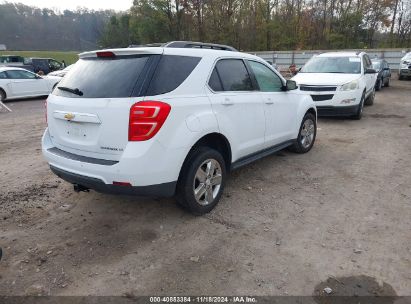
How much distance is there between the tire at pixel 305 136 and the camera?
5969mm

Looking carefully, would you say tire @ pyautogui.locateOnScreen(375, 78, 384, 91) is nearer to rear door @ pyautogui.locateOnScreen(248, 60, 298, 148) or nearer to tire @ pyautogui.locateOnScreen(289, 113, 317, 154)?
tire @ pyautogui.locateOnScreen(289, 113, 317, 154)

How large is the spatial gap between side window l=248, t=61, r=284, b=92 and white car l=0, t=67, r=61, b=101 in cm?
1249

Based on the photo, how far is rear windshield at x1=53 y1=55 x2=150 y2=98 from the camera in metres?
3.24

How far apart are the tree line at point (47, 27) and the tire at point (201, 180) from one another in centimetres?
9427

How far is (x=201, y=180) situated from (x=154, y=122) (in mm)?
967

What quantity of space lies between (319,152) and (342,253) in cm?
340

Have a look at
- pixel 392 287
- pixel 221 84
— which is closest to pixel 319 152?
pixel 221 84

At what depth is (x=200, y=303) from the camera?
261 cm

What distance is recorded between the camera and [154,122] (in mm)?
3100

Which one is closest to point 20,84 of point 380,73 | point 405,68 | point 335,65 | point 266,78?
point 335,65

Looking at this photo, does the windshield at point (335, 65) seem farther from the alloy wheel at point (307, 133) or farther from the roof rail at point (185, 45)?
the roof rail at point (185, 45)

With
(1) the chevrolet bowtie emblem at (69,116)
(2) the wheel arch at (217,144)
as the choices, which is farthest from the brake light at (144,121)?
(1) the chevrolet bowtie emblem at (69,116)

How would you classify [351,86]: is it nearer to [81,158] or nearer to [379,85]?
[81,158]

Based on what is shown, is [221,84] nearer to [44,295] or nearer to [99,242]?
[99,242]
